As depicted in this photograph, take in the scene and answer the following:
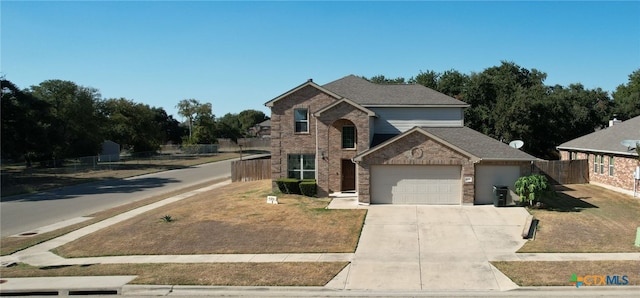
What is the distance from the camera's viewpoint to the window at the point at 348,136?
25.9 meters

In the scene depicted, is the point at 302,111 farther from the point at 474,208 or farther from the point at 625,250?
the point at 625,250

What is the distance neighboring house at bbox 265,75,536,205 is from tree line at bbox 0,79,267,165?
2955 centimetres

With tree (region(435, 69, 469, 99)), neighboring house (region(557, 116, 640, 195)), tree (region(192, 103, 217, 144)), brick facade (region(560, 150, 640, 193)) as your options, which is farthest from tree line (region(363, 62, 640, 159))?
tree (region(192, 103, 217, 144))

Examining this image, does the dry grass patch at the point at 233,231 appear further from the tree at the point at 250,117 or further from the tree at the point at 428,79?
the tree at the point at 250,117

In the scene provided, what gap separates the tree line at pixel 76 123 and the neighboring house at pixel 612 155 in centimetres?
4662

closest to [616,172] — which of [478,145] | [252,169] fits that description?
[478,145]

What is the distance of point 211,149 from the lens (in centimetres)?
8869

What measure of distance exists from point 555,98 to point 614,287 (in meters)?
41.6

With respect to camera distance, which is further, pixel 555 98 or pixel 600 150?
pixel 555 98

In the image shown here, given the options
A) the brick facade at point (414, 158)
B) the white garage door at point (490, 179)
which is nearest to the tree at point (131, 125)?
the brick facade at point (414, 158)

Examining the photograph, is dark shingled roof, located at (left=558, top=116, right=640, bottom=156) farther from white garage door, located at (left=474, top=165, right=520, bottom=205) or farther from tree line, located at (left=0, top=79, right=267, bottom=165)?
tree line, located at (left=0, top=79, right=267, bottom=165)

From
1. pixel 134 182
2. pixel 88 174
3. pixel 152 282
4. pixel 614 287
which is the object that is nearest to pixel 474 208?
pixel 614 287

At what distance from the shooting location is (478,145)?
24484 mm

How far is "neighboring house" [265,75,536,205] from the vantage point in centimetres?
2289
